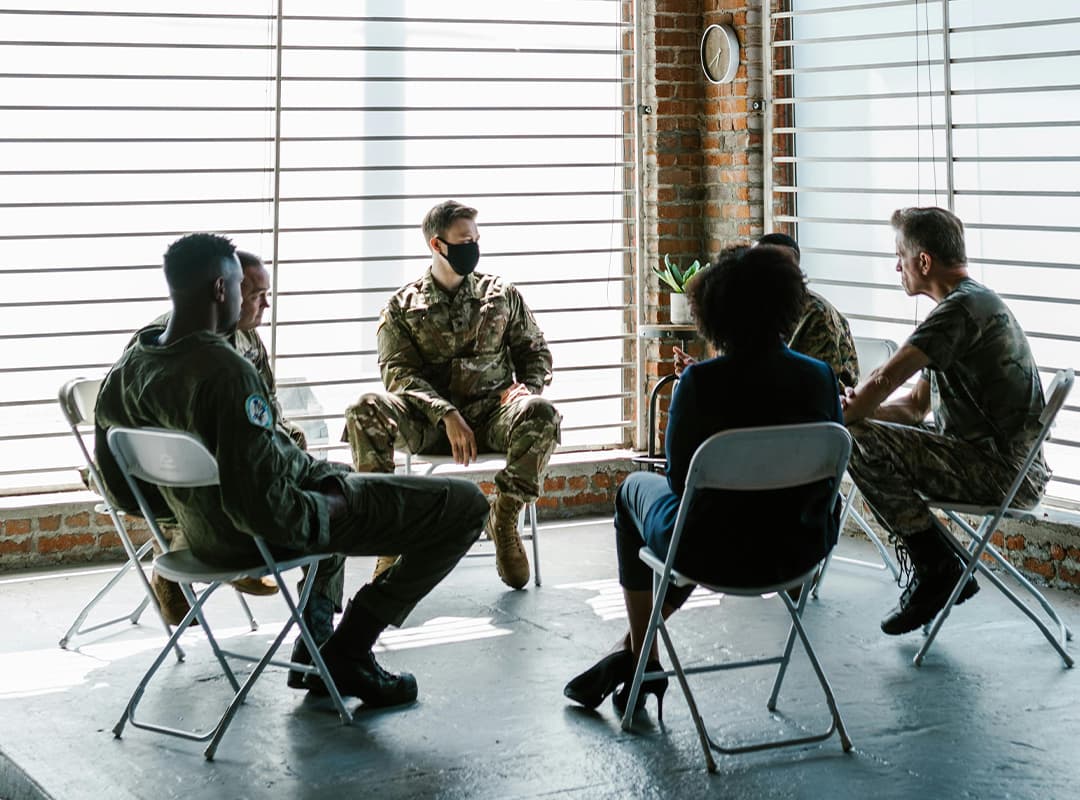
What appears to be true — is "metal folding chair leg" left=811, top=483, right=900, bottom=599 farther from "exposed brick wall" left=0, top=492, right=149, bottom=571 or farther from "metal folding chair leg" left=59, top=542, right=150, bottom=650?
"exposed brick wall" left=0, top=492, right=149, bottom=571

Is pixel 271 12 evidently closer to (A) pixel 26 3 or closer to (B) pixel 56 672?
(A) pixel 26 3

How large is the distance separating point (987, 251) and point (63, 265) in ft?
13.2

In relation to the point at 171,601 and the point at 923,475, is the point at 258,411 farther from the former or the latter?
the point at 923,475

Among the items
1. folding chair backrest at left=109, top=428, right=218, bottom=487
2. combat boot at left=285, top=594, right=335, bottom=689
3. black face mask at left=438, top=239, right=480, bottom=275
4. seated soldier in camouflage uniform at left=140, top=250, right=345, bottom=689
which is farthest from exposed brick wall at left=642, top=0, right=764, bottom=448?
folding chair backrest at left=109, top=428, right=218, bottom=487

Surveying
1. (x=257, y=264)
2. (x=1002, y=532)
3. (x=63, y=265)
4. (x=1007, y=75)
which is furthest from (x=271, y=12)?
(x=1002, y=532)

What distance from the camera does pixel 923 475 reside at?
5047 millimetres

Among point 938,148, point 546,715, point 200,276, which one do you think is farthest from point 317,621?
point 938,148

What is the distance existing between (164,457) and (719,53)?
4.31m

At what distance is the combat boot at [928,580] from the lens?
501 centimetres

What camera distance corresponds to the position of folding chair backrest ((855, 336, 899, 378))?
616cm

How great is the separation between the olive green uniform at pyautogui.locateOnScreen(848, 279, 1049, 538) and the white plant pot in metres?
1.98

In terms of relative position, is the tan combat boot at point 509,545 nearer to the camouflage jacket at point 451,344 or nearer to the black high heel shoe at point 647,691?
the camouflage jacket at point 451,344

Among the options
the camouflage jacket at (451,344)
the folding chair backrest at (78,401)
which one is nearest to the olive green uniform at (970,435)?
the camouflage jacket at (451,344)

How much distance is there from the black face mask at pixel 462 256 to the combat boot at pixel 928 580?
2.23 metres
